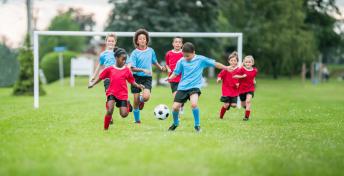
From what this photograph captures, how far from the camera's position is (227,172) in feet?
26.8

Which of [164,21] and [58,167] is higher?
[164,21]

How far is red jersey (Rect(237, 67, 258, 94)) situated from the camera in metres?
16.7

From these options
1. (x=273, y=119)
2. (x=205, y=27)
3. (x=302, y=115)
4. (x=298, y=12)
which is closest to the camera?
(x=273, y=119)

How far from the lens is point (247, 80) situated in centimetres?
1680

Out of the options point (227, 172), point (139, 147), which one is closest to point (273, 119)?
point (139, 147)

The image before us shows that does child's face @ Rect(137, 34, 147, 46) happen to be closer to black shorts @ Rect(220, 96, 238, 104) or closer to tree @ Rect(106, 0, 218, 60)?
black shorts @ Rect(220, 96, 238, 104)

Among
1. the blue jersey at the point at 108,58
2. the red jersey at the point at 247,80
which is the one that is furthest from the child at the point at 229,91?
the blue jersey at the point at 108,58

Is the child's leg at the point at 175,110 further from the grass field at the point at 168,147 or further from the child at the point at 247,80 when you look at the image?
the child at the point at 247,80

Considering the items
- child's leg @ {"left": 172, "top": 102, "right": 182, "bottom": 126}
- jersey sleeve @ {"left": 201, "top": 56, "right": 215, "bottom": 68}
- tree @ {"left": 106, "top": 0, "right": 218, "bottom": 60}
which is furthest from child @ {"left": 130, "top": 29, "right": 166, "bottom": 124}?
tree @ {"left": 106, "top": 0, "right": 218, "bottom": 60}

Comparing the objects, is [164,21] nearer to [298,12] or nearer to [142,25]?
[142,25]

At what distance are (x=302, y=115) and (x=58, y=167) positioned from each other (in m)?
11.0

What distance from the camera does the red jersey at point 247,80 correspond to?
16.7 m

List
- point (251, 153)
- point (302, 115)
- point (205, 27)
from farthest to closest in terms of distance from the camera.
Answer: point (205, 27) < point (302, 115) < point (251, 153)

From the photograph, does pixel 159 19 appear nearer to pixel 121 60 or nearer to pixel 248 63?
pixel 248 63
